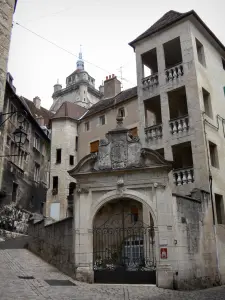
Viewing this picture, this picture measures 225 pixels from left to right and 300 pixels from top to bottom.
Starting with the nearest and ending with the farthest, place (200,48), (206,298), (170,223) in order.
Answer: (206,298)
(170,223)
(200,48)

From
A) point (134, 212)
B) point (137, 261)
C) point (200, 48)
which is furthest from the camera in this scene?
point (200, 48)

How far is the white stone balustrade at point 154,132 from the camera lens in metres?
16.3

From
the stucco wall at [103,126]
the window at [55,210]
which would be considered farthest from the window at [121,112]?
the window at [55,210]

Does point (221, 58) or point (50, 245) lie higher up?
point (221, 58)

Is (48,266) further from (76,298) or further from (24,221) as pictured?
(24,221)

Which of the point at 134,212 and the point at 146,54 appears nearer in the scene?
the point at 134,212

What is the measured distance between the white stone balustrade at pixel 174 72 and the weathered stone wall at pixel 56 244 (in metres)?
8.93

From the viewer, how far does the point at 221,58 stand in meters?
19.4

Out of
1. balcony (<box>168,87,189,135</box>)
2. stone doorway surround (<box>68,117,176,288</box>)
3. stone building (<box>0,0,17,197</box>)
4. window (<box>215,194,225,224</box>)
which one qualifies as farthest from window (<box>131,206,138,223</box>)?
stone building (<box>0,0,17,197</box>)

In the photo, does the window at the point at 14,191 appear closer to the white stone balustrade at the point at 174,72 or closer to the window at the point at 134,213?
the window at the point at 134,213

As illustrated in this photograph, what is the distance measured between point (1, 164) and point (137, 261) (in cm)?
1667

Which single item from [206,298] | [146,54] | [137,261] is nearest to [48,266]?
[137,261]

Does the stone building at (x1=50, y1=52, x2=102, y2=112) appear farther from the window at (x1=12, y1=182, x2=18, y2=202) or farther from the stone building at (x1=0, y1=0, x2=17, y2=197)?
the stone building at (x1=0, y1=0, x2=17, y2=197)

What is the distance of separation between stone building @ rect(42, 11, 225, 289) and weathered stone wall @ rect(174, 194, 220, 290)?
0.11 ft
